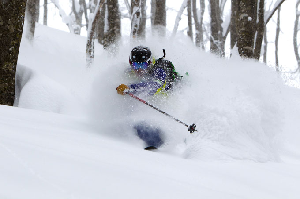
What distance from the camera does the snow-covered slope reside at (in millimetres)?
1536

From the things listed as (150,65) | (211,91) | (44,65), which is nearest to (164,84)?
(150,65)

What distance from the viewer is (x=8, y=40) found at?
14.7 feet

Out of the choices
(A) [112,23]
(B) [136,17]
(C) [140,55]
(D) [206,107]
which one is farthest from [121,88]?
(A) [112,23]

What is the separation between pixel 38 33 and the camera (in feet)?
35.6

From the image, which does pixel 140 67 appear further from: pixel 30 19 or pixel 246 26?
pixel 30 19

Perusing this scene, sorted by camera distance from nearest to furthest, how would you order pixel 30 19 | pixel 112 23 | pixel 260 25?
pixel 260 25
pixel 112 23
pixel 30 19

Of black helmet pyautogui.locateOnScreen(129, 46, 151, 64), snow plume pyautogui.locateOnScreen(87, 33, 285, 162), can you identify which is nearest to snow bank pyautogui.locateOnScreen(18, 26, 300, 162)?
snow plume pyautogui.locateOnScreen(87, 33, 285, 162)

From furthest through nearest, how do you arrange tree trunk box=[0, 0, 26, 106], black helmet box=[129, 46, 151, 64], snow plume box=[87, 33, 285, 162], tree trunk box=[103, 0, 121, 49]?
tree trunk box=[103, 0, 121, 49] → tree trunk box=[0, 0, 26, 106] → black helmet box=[129, 46, 151, 64] → snow plume box=[87, 33, 285, 162]

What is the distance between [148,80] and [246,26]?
8.66ft

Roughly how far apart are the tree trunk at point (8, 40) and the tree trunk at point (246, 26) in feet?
12.2

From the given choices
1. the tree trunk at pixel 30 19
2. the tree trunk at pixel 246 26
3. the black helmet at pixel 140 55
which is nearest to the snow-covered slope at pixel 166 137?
the tree trunk at pixel 246 26

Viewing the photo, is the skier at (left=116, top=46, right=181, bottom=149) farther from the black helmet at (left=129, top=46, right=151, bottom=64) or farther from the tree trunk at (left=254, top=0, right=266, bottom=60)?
the tree trunk at (left=254, top=0, right=266, bottom=60)

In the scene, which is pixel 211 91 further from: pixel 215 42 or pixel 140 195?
pixel 215 42

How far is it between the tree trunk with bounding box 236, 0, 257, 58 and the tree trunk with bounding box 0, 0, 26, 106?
371 centimetres
